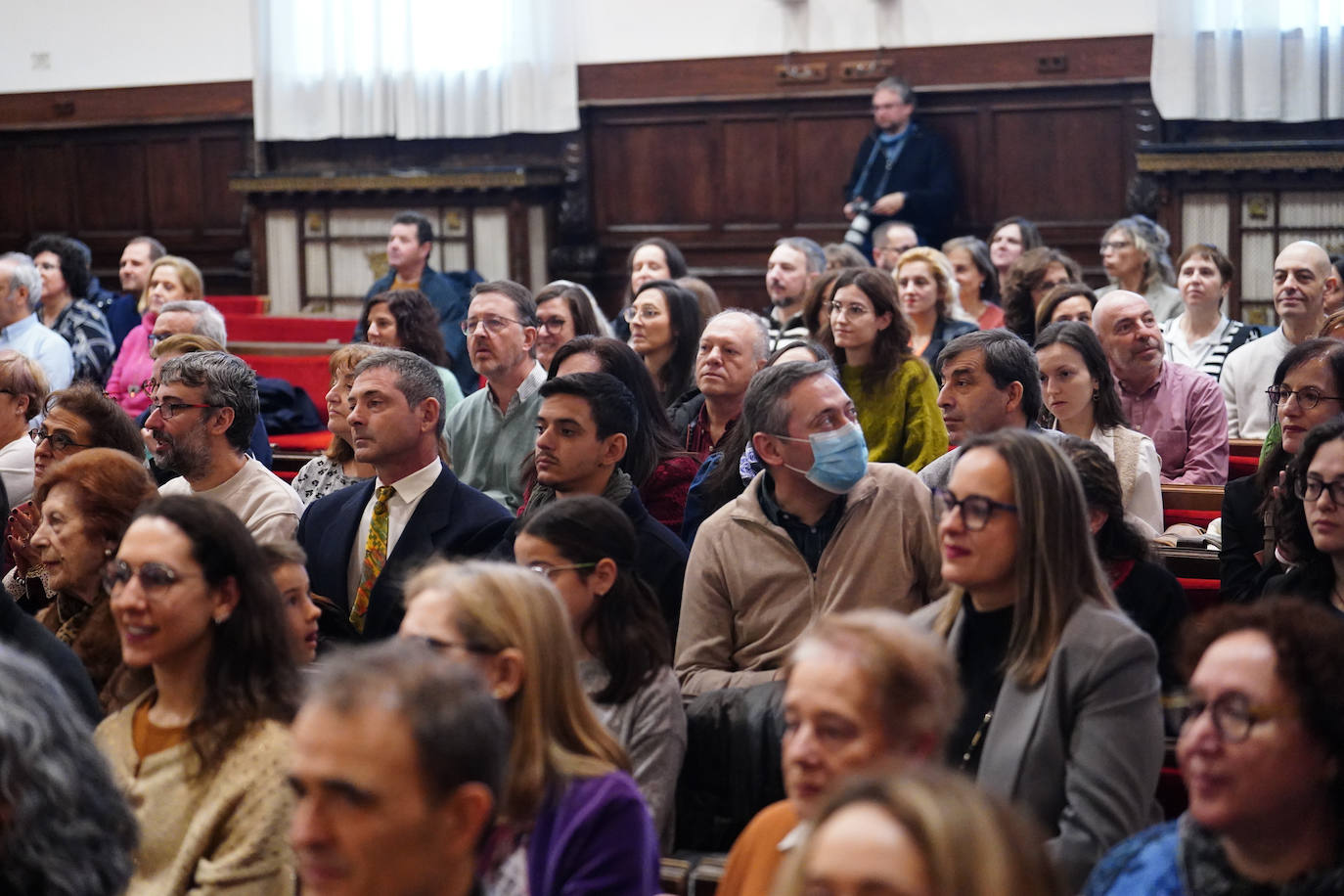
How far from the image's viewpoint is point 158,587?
247 centimetres

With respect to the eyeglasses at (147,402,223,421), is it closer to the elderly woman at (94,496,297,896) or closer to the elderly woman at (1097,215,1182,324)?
the elderly woman at (94,496,297,896)

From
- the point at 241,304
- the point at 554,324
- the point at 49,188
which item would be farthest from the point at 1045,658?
the point at 49,188

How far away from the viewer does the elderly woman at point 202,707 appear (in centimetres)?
233

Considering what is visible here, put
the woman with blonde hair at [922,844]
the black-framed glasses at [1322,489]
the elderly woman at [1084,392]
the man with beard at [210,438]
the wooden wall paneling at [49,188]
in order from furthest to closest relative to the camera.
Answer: the wooden wall paneling at [49,188] → the elderly woman at [1084,392] → the man with beard at [210,438] → the black-framed glasses at [1322,489] → the woman with blonde hair at [922,844]

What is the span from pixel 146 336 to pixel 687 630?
13.7 ft

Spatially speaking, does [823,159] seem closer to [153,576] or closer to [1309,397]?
[1309,397]

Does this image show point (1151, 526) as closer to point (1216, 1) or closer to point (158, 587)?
point (158, 587)

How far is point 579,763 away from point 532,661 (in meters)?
0.15

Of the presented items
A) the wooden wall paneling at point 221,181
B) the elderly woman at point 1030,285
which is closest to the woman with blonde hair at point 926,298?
the elderly woman at point 1030,285

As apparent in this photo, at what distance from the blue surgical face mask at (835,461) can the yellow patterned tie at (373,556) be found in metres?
1.06

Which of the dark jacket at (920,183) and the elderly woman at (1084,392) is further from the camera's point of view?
the dark jacket at (920,183)

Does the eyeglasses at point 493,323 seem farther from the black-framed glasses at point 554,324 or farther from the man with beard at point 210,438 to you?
the man with beard at point 210,438

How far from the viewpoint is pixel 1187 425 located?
505 cm

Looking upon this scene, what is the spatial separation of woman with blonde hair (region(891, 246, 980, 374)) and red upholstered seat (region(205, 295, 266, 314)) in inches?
190
